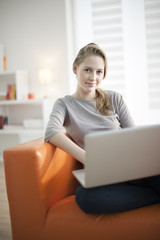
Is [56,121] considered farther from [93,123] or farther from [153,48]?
[153,48]

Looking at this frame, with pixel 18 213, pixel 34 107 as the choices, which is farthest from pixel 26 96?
pixel 18 213

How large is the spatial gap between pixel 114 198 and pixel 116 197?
0.4 inches

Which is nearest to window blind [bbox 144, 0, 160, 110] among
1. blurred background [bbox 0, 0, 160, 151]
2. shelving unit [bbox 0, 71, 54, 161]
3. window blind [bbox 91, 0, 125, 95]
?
blurred background [bbox 0, 0, 160, 151]

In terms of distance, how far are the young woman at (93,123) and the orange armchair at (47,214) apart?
1.9 inches

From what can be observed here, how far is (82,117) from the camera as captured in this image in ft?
4.41

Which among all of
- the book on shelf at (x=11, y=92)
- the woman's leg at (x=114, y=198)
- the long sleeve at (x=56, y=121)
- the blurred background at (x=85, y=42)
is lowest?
the woman's leg at (x=114, y=198)

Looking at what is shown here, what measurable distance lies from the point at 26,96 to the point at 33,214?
269cm

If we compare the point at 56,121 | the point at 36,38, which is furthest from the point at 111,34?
the point at 56,121

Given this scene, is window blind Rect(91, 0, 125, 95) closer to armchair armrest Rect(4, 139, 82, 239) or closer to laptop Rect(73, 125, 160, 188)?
armchair armrest Rect(4, 139, 82, 239)

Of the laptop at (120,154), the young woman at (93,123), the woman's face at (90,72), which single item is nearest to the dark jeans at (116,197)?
the young woman at (93,123)

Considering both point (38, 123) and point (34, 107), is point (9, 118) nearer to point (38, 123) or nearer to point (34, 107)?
point (34, 107)

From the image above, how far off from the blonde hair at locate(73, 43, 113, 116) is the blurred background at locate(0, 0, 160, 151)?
1.75 meters

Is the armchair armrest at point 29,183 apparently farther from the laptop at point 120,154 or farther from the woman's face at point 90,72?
the woman's face at point 90,72

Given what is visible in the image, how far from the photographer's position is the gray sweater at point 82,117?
Answer: 1298 millimetres
